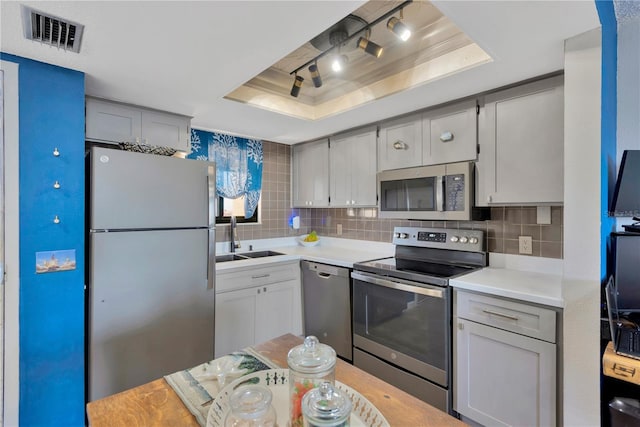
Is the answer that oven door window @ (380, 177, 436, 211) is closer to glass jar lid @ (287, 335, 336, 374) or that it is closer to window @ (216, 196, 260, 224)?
window @ (216, 196, 260, 224)

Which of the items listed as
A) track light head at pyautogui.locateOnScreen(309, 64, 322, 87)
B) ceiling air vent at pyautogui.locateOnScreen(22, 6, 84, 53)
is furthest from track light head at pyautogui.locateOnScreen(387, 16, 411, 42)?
ceiling air vent at pyautogui.locateOnScreen(22, 6, 84, 53)

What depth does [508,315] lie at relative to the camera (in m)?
1.72

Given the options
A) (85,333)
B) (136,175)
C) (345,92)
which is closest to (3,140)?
(136,175)

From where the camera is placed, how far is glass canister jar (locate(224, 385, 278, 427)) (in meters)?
0.71

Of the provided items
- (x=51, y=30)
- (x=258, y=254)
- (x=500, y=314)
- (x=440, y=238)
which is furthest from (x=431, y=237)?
(x=51, y=30)

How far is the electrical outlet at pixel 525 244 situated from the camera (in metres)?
2.16

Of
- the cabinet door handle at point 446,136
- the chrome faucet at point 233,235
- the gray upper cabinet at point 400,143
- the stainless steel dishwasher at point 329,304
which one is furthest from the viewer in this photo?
the chrome faucet at point 233,235

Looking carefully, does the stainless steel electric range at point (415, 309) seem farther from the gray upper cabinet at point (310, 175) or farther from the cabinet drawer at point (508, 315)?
the gray upper cabinet at point (310, 175)

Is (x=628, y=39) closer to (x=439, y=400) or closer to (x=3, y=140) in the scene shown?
(x=439, y=400)

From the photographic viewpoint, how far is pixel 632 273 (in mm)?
1543

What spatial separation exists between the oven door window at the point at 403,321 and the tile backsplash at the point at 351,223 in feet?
2.49

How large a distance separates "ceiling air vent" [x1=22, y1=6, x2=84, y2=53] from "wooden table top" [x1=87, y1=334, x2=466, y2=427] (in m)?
1.49

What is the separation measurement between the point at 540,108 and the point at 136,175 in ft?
8.26

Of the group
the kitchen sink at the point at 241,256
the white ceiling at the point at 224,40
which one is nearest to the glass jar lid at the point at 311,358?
the white ceiling at the point at 224,40
